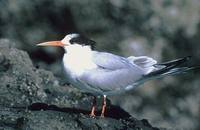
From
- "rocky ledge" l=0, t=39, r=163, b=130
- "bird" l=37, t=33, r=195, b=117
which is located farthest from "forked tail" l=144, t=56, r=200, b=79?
"rocky ledge" l=0, t=39, r=163, b=130

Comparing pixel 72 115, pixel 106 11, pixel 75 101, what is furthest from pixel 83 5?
pixel 72 115

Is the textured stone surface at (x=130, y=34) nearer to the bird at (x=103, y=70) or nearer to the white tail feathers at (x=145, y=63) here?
the white tail feathers at (x=145, y=63)

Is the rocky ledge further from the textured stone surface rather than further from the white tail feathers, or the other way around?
the textured stone surface

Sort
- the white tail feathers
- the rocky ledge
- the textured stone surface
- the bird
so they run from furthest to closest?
1. the textured stone surface
2. the white tail feathers
3. the bird
4. the rocky ledge

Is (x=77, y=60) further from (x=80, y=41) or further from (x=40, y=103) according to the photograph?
(x=40, y=103)

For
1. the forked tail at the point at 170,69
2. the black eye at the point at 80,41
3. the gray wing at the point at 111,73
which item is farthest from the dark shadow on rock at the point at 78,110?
the black eye at the point at 80,41

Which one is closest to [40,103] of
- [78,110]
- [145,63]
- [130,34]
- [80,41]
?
[78,110]

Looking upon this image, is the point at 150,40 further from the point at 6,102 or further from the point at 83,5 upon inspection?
the point at 6,102

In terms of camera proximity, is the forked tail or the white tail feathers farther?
the white tail feathers
